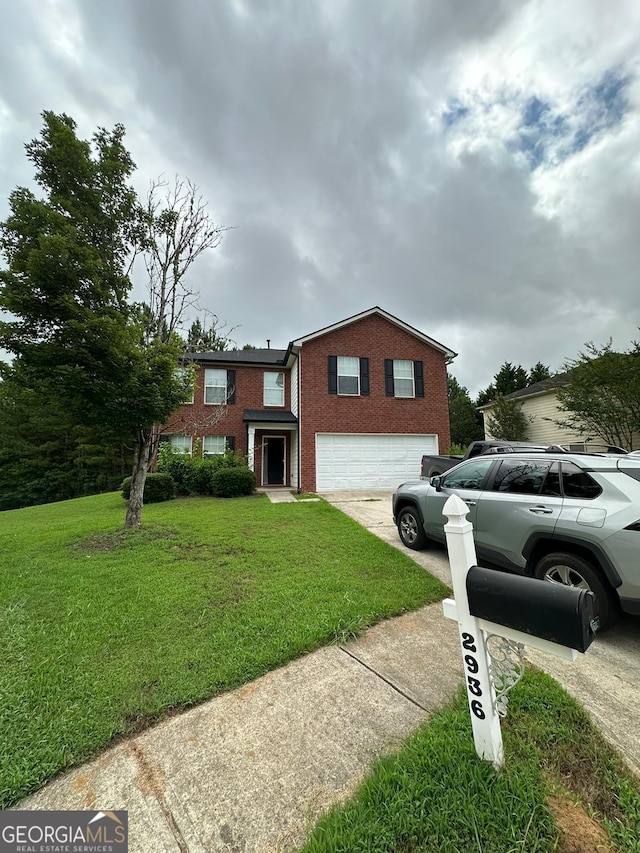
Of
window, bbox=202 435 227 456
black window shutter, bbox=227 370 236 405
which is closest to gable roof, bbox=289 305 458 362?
black window shutter, bbox=227 370 236 405

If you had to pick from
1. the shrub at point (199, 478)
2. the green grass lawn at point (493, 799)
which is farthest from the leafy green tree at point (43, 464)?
the green grass lawn at point (493, 799)

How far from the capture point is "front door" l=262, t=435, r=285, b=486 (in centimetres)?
1667

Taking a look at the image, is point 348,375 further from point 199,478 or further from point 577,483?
point 577,483

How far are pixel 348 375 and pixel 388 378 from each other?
1.81m

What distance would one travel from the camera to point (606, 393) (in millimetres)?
13391

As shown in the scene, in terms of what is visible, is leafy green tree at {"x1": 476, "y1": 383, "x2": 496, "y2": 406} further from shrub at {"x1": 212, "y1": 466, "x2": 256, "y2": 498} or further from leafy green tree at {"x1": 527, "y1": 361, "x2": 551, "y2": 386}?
shrub at {"x1": 212, "y1": 466, "x2": 256, "y2": 498}

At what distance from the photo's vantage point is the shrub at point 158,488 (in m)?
11.6

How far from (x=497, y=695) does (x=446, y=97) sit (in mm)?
12154

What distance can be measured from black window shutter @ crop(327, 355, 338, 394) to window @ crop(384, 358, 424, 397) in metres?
2.23

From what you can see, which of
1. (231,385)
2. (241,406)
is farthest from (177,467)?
(231,385)

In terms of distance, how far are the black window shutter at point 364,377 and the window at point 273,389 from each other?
4.27 meters

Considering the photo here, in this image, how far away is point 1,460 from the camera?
24.0 m

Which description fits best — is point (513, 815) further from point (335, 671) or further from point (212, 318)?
point (212, 318)

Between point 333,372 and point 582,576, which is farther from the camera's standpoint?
point 333,372
